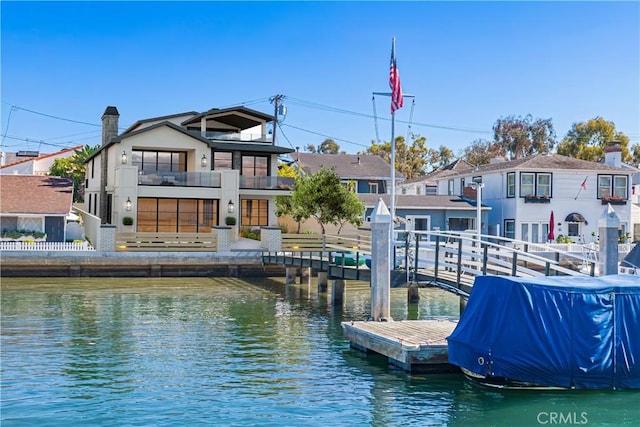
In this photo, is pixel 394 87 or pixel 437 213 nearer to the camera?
pixel 394 87

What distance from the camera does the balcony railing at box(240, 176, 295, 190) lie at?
5153 centimetres

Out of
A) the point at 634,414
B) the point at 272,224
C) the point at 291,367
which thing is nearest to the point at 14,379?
the point at 291,367

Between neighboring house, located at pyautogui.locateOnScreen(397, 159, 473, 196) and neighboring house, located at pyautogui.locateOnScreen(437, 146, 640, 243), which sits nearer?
neighboring house, located at pyautogui.locateOnScreen(437, 146, 640, 243)

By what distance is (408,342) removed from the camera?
18094 mm

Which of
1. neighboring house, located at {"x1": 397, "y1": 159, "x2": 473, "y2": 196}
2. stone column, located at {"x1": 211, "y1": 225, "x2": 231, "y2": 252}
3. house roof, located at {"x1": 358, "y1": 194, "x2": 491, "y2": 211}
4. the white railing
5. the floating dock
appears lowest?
the floating dock

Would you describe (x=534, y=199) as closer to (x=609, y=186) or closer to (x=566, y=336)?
(x=609, y=186)

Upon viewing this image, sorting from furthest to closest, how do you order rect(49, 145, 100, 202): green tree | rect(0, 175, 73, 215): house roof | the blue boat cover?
rect(49, 145, 100, 202): green tree, rect(0, 175, 73, 215): house roof, the blue boat cover

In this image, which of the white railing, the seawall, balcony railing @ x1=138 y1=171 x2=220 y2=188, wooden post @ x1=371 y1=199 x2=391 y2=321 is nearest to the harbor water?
wooden post @ x1=371 y1=199 x2=391 y2=321

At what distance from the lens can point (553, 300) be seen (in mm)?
15664

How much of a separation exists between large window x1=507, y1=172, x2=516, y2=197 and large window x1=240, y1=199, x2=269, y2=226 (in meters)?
17.9

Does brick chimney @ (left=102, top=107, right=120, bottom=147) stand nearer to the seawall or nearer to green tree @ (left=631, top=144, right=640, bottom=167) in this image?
the seawall

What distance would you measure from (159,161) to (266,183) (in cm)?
766

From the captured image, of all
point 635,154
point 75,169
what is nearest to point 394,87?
point 75,169

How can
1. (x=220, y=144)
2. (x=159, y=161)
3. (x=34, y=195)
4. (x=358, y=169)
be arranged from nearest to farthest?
1. (x=34, y=195)
2. (x=220, y=144)
3. (x=159, y=161)
4. (x=358, y=169)
